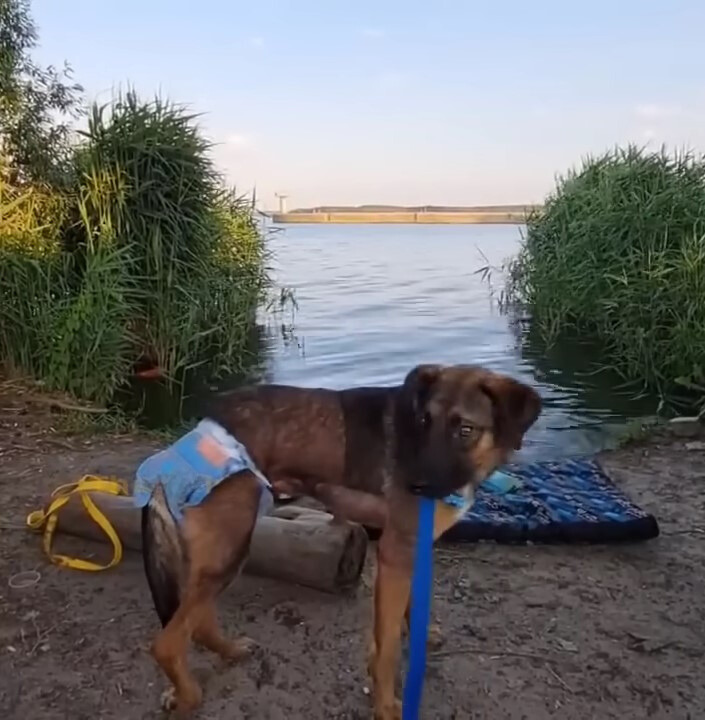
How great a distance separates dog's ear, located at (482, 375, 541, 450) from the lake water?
4.69 metres

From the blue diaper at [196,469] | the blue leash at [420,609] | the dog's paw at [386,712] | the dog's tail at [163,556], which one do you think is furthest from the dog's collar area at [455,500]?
the dog's tail at [163,556]

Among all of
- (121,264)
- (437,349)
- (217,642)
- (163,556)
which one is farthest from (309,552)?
(437,349)

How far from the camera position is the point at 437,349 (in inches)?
541

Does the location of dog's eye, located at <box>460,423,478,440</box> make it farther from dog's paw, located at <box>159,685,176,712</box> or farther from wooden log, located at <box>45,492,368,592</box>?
dog's paw, located at <box>159,685,176,712</box>

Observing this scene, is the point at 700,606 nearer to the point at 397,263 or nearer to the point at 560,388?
the point at 560,388

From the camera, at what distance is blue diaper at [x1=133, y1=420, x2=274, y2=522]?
3.05 meters

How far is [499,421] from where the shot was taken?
3.11m

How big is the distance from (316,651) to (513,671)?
2.76ft

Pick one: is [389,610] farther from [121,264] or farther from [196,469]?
[121,264]

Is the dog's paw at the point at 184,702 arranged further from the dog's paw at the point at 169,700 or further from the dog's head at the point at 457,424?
the dog's head at the point at 457,424

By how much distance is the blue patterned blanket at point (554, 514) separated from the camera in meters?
4.93

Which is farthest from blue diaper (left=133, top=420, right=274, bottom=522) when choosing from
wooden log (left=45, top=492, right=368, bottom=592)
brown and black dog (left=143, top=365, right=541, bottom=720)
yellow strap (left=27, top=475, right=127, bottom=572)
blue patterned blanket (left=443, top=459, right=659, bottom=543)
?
blue patterned blanket (left=443, top=459, right=659, bottom=543)

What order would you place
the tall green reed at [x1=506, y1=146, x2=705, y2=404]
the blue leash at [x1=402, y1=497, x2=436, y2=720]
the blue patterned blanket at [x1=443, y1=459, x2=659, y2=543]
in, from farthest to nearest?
the tall green reed at [x1=506, y1=146, x2=705, y2=404]
the blue patterned blanket at [x1=443, y1=459, x2=659, y2=543]
the blue leash at [x1=402, y1=497, x2=436, y2=720]

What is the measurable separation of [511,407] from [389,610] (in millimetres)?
866
